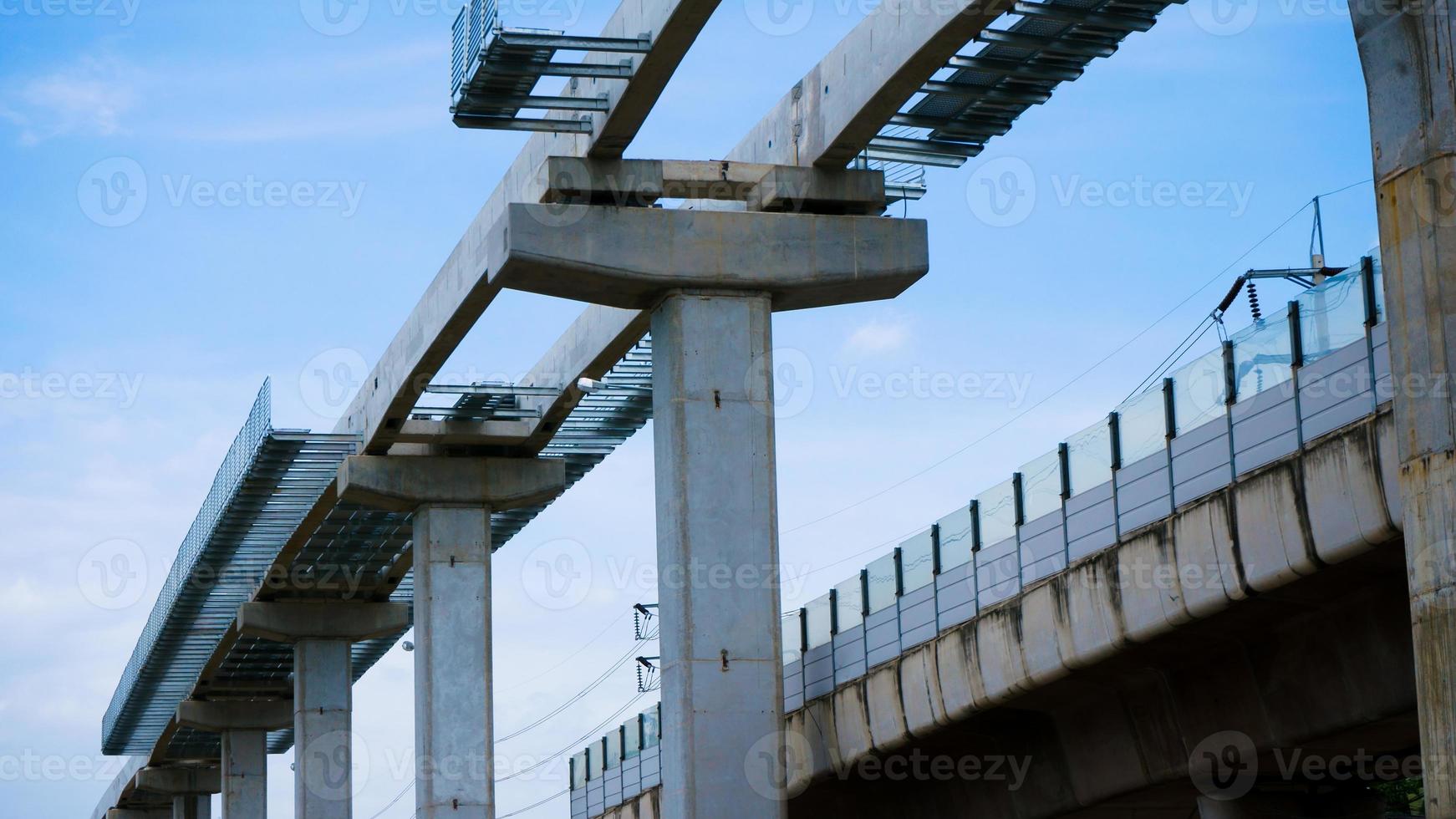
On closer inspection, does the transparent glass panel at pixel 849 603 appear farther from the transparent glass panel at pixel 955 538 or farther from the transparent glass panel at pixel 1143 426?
the transparent glass panel at pixel 1143 426

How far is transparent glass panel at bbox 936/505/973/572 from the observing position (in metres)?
25.8

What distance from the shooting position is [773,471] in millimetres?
26328

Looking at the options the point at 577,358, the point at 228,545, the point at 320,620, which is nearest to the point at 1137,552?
the point at 577,358

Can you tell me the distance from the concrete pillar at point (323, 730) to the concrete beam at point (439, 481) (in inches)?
476

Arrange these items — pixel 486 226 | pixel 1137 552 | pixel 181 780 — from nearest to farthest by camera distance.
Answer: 1. pixel 1137 552
2. pixel 486 226
3. pixel 181 780

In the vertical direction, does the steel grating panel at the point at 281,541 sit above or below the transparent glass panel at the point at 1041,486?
above

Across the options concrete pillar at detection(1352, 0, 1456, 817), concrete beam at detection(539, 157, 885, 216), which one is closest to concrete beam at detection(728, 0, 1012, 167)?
concrete beam at detection(539, 157, 885, 216)

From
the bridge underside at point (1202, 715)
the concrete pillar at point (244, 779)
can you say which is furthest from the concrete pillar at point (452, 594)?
the concrete pillar at point (244, 779)

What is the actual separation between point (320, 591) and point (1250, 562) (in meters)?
32.9

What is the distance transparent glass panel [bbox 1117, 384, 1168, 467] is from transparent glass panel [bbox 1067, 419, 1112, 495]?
0.26m

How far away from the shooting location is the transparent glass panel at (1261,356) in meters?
20.2

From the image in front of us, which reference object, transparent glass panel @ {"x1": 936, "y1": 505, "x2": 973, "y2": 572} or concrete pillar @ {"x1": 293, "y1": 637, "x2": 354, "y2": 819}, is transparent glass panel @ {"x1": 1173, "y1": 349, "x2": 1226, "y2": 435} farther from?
concrete pillar @ {"x1": 293, "y1": 637, "x2": 354, "y2": 819}

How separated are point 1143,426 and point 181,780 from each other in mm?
62947

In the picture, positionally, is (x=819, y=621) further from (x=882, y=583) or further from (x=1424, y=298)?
(x=1424, y=298)
